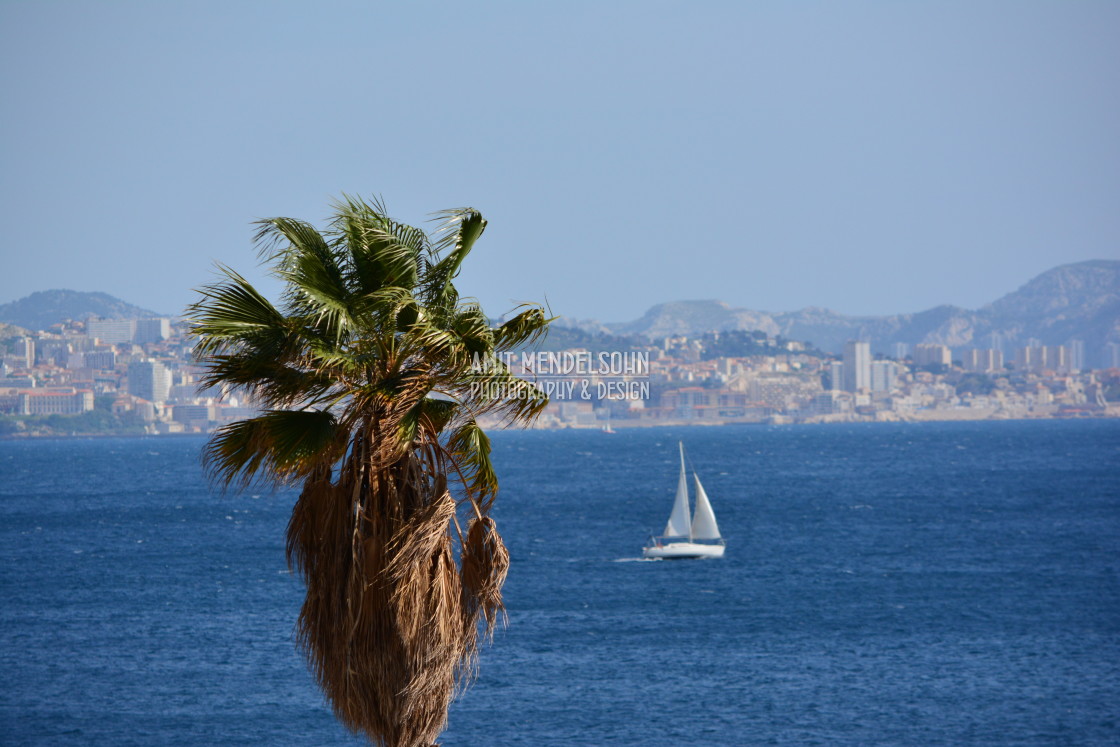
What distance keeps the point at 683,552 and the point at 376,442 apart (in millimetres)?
53231

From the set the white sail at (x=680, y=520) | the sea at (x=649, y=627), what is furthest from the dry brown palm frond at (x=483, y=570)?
the white sail at (x=680, y=520)

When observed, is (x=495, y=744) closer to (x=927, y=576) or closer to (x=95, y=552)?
(x=927, y=576)

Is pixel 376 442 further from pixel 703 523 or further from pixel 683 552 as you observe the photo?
pixel 703 523

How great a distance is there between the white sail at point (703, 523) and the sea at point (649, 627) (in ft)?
8.38

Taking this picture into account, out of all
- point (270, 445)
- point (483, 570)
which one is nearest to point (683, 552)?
point (483, 570)

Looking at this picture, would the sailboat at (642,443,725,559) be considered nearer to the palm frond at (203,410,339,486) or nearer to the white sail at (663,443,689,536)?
the white sail at (663,443,689,536)

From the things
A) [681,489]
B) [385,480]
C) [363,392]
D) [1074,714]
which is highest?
[363,392]

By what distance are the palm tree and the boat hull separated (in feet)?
172

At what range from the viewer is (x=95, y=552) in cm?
6400

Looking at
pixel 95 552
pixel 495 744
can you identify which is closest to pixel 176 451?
pixel 95 552

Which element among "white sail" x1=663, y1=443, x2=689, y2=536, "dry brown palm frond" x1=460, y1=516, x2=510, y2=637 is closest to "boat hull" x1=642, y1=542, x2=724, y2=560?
"white sail" x1=663, y1=443, x2=689, y2=536

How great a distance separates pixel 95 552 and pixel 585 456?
307ft

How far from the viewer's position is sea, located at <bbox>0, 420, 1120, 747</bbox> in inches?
1259

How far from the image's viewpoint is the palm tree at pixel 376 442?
7.98 m
